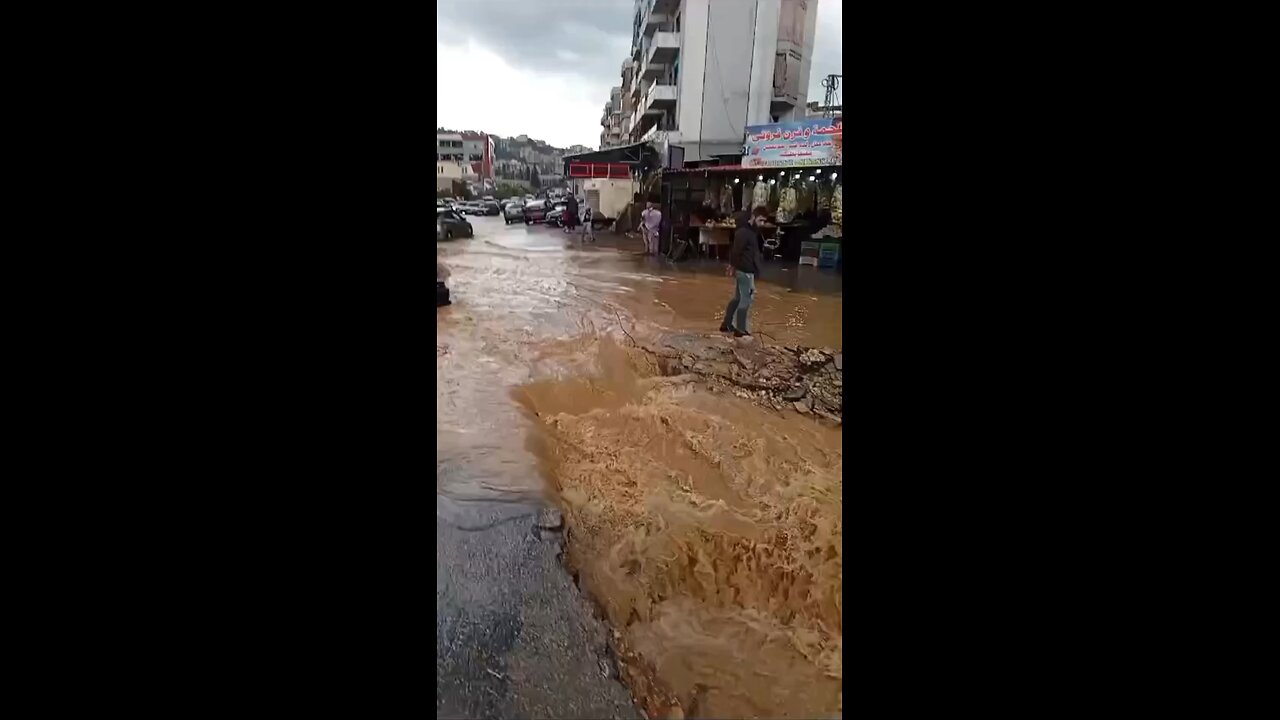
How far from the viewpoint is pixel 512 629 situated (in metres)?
1.91

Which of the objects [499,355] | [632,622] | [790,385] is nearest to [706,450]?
[790,385]

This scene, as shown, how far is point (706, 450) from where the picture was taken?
3529 mm

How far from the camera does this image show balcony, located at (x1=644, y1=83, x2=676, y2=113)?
40.5ft

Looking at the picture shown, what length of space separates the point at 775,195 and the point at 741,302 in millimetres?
3576

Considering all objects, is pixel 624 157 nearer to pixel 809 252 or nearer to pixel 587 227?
pixel 587 227

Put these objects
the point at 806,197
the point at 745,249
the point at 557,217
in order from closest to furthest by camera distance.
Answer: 1. the point at 745,249
2. the point at 806,197
3. the point at 557,217

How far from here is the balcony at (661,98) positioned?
40.5 feet

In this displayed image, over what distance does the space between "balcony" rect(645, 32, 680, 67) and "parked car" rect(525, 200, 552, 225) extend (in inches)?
163

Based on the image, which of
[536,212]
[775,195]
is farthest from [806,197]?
[536,212]

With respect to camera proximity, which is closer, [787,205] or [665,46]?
[787,205]

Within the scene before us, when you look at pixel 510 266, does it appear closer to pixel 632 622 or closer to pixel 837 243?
pixel 837 243

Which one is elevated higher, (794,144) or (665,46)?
(665,46)

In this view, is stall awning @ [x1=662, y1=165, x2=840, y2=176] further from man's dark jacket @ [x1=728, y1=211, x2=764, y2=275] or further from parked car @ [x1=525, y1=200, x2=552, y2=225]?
parked car @ [x1=525, y1=200, x2=552, y2=225]

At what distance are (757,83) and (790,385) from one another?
6.47 meters
